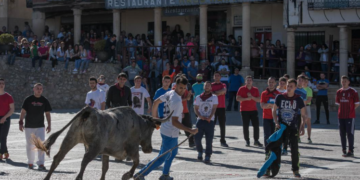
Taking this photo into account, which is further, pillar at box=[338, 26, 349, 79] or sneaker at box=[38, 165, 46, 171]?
pillar at box=[338, 26, 349, 79]

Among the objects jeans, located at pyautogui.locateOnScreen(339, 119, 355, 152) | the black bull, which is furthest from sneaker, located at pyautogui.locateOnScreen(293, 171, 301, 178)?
jeans, located at pyautogui.locateOnScreen(339, 119, 355, 152)

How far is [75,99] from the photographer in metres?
29.3

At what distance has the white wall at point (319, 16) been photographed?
25.4 metres

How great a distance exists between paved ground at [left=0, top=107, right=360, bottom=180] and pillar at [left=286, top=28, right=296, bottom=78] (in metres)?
8.90

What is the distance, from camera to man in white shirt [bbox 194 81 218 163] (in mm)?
13703

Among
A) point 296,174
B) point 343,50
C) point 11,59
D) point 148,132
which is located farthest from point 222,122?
point 11,59

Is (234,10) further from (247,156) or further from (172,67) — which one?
(247,156)

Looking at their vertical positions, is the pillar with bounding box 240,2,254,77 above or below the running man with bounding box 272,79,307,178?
above

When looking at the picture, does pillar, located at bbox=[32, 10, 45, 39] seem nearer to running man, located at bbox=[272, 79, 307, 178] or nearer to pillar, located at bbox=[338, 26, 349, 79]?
pillar, located at bbox=[338, 26, 349, 79]

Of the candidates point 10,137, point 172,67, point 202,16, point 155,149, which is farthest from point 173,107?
point 202,16

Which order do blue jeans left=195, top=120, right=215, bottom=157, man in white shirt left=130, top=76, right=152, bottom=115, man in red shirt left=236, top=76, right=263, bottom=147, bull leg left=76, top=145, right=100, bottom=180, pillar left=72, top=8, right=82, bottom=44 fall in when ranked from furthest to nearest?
pillar left=72, top=8, right=82, bottom=44 < man in red shirt left=236, top=76, right=263, bottom=147 < man in white shirt left=130, top=76, right=152, bottom=115 < blue jeans left=195, top=120, right=215, bottom=157 < bull leg left=76, top=145, right=100, bottom=180

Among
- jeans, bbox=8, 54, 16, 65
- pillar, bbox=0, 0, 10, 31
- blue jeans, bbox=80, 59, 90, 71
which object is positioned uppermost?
pillar, bbox=0, 0, 10, 31

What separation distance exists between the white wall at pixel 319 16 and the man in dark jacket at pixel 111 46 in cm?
777

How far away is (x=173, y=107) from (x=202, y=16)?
18859 millimetres
